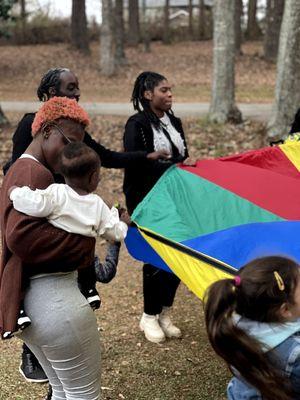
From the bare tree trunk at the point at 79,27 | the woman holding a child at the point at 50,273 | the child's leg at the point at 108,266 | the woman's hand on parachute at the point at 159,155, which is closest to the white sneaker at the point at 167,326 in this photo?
the woman's hand on parachute at the point at 159,155

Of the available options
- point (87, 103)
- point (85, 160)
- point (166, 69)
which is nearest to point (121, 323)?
point (85, 160)

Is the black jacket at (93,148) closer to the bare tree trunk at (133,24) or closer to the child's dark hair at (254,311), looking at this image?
the child's dark hair at (254,311)

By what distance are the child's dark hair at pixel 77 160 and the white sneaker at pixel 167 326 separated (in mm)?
2196

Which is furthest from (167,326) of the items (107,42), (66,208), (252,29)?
(252,29)

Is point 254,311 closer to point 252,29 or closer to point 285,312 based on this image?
point 285,312

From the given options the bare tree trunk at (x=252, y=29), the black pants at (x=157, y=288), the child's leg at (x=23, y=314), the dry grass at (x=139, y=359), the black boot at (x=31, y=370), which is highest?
the bare tree trunk at (x=252, y=29)

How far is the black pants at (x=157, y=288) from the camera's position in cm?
438

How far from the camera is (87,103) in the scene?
1684 centimetres

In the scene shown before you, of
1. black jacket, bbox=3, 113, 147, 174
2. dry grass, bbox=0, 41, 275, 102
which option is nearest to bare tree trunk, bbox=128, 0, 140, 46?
dry grass, bbox=0, 41, 275, 102

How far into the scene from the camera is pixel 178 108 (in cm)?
1533

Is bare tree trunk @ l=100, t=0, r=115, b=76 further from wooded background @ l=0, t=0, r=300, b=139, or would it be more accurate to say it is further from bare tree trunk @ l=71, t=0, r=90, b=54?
bare tree trunk @ l=71, t=0, r=90, b=54

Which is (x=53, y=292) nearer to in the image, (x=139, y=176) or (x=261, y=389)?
(x=261, y=389)

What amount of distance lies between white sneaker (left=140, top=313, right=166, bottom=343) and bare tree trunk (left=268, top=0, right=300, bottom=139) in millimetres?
6507

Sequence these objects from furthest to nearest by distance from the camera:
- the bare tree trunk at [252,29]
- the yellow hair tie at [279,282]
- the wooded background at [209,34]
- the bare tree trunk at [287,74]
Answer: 1. the bare tree trunk at [252,29]
2. the wooded background at [209,34]
3. the bare tree trunk at [287,74]
4. the yellow hair tie at [279,282]
